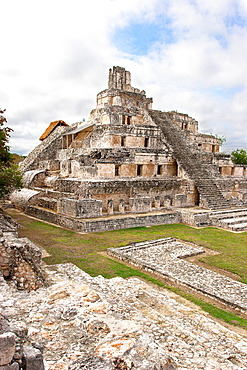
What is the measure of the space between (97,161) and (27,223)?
518cm

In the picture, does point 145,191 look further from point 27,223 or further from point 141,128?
point 27,223

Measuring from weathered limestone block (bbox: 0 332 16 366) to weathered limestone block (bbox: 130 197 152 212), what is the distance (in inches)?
540

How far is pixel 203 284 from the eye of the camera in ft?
27.1

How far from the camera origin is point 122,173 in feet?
59.3

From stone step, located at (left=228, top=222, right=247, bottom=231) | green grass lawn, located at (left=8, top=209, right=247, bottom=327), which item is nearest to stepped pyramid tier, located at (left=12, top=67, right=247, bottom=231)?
green grass lawn, located at (left=8, top=209, right=247, bottom=327)

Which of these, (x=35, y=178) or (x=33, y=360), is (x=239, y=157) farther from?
(x=33, y=360)

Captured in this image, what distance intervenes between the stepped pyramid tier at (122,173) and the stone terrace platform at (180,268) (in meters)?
3.24

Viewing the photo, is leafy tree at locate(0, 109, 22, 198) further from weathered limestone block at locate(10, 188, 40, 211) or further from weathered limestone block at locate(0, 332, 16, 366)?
weathered limestone block at locate(0, 332, 16, 366)

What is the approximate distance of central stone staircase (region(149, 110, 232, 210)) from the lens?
19259 mm

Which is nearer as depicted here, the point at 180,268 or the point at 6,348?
the point at 6,348

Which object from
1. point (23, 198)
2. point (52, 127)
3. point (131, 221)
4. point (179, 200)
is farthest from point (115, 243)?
point (52, 127)

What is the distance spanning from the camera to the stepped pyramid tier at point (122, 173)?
15883 millimetres

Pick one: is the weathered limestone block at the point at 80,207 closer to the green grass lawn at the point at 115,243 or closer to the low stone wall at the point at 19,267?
the green grass lawn at the point at 115,243

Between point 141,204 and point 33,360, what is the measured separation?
1394 centimetres
